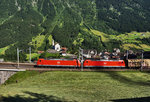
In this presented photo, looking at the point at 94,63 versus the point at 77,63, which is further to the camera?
the point at 94,63

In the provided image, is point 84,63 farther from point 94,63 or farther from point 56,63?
point 56,63

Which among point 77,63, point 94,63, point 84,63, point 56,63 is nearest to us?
point 77,63

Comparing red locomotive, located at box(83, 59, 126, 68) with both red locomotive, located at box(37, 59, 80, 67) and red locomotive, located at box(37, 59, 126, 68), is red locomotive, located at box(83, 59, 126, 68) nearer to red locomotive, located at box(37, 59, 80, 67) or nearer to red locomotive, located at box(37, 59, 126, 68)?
red locomotive, located at box(37, 59, 126, 68)

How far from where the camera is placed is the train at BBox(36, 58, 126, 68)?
6266 centimetres

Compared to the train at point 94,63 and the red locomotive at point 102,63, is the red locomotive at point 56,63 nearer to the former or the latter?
the train at point 94,63

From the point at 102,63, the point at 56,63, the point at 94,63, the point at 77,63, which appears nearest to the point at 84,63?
the point at 77,63

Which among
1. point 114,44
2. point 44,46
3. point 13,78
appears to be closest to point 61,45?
point 44,46

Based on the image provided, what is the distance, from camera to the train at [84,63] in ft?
206

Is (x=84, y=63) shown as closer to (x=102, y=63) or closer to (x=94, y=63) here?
(x=94, y=63)

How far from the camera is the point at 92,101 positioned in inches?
798

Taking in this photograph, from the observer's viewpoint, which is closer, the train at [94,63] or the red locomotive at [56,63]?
the train at [94,63]

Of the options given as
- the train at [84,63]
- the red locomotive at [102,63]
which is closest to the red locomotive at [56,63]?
the train at [84,63]

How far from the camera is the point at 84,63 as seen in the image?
207 feet

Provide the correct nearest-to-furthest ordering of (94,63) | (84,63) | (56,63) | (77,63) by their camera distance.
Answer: (77,63) → (94,63) → (84,63) → (56,63)
